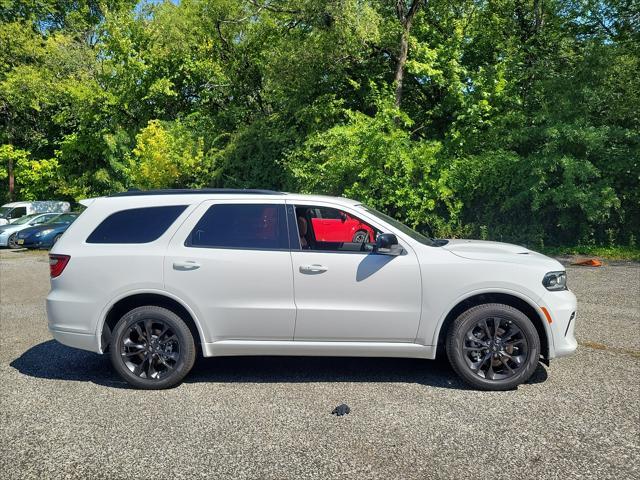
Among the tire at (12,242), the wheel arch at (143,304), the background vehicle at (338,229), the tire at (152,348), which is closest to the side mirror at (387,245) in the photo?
the background vehicle at (338,229)

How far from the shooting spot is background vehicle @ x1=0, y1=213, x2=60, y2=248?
20625mm

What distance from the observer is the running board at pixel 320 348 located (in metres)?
4.74

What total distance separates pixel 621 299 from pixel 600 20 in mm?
12366

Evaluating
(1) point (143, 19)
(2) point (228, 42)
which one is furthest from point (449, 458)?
(1) point (143, 19)

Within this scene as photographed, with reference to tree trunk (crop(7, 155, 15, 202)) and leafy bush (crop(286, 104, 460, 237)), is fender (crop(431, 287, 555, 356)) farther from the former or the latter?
tree trunk (crop(7, 155, 15, 202))

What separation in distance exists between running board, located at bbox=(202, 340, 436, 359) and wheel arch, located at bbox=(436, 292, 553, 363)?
0.23 meters

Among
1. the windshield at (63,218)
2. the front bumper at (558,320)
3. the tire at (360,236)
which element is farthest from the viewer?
the windshield at (63,218)

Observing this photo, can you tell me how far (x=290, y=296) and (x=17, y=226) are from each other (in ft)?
65.8

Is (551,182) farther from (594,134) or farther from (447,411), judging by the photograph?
(447,411)

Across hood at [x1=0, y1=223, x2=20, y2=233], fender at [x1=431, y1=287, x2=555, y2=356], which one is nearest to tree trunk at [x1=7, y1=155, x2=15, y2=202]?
hood at [x1=0, y1=223, x2=20, y2=233]

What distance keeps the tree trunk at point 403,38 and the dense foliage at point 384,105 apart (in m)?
0.06

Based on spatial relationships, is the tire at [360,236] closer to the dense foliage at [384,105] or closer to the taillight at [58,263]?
the taillight at [58,263]

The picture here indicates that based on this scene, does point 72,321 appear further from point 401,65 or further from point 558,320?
point 401,65

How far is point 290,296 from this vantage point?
473cm
